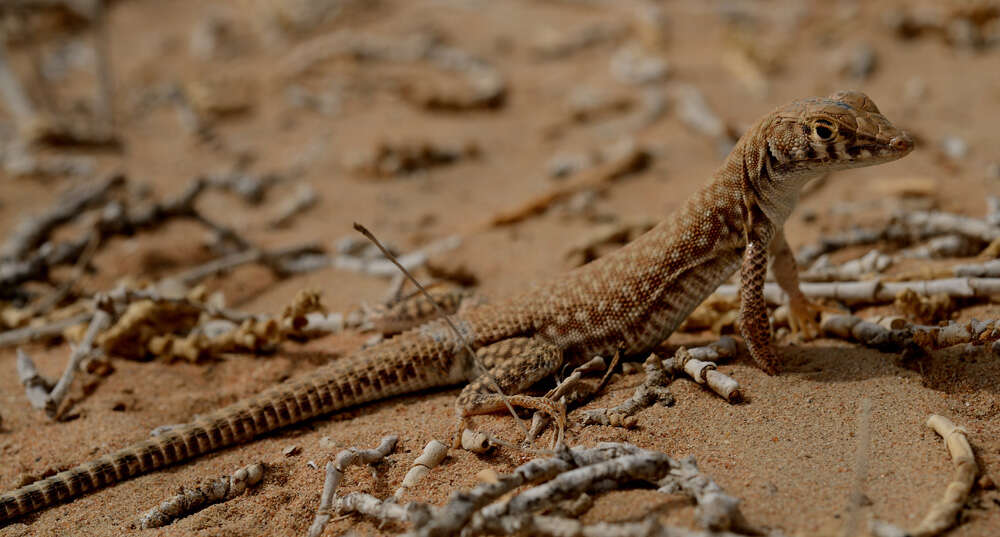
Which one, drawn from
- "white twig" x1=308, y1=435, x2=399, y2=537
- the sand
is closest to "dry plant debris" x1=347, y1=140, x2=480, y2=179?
the sand

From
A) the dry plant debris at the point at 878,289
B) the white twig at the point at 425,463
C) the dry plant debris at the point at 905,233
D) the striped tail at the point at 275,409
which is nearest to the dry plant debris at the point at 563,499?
the white twig at the point at 425,463

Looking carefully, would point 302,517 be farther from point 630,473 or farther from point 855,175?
point 855,175

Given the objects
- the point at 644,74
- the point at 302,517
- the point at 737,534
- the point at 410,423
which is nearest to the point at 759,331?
the point at 737,534

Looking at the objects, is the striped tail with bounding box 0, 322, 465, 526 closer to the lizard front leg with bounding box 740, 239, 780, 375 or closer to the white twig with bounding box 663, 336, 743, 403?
the white twig with bounding box 663, 336, 743, 403

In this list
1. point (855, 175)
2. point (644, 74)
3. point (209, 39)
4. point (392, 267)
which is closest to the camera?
point (392, 267)

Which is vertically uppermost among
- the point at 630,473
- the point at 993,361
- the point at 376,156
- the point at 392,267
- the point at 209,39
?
the point at 209,39

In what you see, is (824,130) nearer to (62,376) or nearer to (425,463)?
(425,463)
